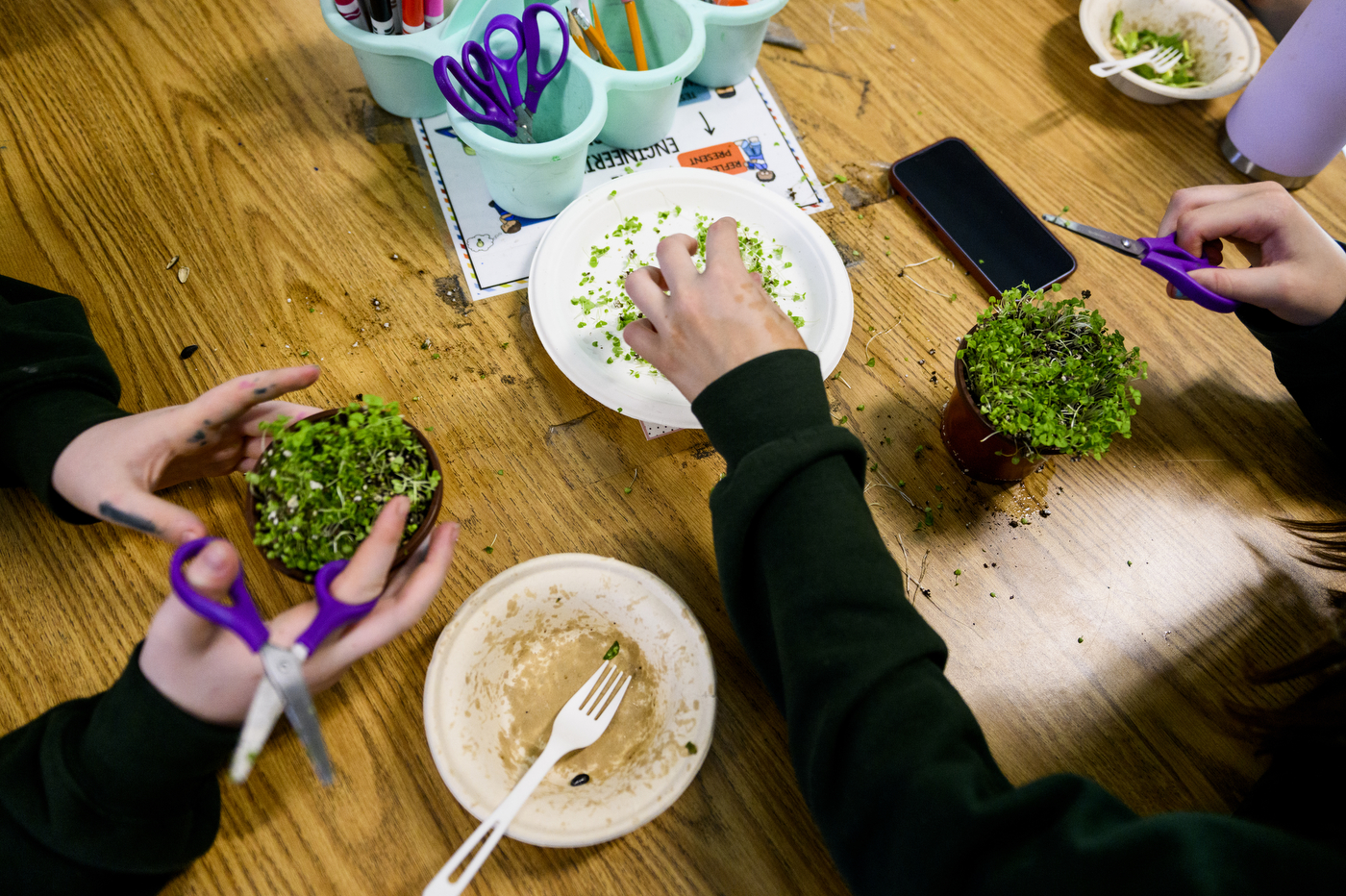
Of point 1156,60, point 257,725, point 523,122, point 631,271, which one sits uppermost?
point 1156,60

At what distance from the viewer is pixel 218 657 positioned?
2.19 feet

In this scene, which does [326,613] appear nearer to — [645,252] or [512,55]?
[645,252]

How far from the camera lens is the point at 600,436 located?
1005 mm

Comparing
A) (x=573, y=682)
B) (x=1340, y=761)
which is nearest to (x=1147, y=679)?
(x=1340, y=761)

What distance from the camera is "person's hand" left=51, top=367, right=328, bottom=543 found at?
0.74 m

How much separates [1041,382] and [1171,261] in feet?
0.97

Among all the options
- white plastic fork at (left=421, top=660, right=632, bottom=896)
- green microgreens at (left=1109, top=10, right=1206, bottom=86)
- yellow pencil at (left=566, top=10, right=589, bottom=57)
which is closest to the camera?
white plastic fork at (left=421, top=660, right=632, bottom=896)

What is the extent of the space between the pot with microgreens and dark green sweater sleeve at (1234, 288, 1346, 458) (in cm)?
29

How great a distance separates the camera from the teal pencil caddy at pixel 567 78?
39.3 inches

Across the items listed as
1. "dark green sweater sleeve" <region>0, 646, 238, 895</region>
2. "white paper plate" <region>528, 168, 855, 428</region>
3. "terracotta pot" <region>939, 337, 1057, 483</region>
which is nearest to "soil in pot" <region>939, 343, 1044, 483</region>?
"terracotta pot" <region>939, 337, 1057, 483</region>

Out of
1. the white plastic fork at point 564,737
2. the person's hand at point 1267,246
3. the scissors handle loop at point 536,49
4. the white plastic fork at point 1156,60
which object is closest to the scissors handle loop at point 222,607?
the white plastic fork at point 564,737

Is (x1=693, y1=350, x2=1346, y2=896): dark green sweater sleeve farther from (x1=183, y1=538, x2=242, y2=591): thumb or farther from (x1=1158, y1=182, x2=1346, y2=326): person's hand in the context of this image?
(x1=1158, y1=182, x2=1346, y2=326): person's hand

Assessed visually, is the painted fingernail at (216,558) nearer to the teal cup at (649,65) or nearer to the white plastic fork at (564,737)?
the white plastic fork at (564,737)

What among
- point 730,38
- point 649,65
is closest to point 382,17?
point 649,65
